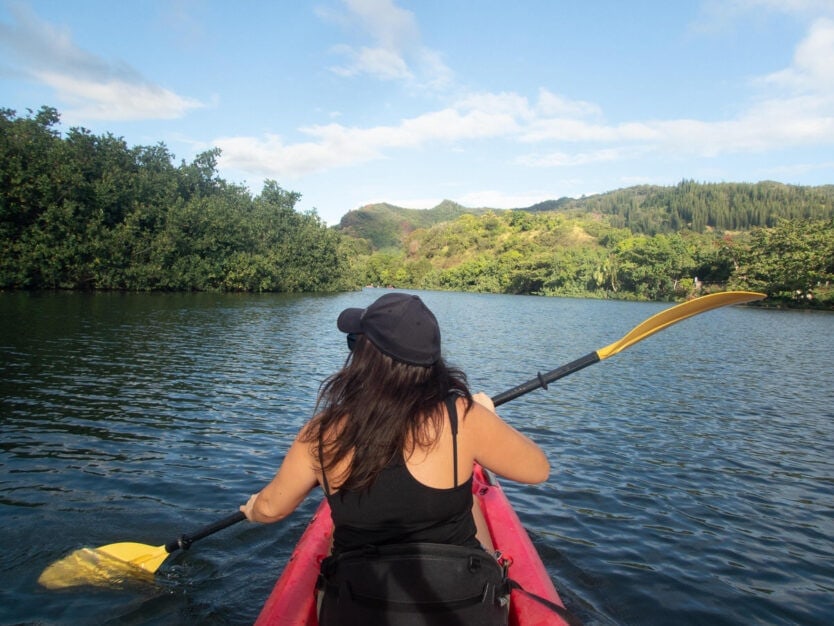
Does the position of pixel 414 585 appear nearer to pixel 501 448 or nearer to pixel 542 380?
pixel 501 448

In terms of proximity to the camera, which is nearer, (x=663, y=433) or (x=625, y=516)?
(x=625, y=516)

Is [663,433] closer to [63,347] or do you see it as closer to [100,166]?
[63,347]

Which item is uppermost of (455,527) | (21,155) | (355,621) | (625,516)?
(21,155)

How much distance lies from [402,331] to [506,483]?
18.1ft

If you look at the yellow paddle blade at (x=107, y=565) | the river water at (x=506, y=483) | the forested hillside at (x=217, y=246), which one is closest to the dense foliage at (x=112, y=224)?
the forested hillside at (x=217, y=246)

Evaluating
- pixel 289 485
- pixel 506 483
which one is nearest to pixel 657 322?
pixel 289 485

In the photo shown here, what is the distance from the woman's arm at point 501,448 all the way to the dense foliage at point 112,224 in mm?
38420

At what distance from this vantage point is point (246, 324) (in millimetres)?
24594

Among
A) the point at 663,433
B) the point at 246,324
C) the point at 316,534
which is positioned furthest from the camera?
the point at 246,324

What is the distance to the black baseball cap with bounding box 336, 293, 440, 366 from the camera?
2.11 metres

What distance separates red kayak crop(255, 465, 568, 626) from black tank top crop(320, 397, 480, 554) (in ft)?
2.26

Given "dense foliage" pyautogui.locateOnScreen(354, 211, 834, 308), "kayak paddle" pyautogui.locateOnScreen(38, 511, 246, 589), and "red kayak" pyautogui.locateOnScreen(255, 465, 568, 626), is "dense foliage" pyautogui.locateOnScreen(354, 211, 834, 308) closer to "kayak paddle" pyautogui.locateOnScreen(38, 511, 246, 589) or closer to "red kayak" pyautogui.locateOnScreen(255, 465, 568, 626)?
"red kayak" pyautogui.locateOnScreen(255, 465, 568, 626)

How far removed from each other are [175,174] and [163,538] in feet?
180

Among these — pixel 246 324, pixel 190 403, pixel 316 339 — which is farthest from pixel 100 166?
pixel 190 403
